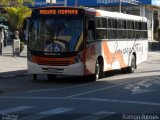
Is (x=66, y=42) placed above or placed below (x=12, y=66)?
above

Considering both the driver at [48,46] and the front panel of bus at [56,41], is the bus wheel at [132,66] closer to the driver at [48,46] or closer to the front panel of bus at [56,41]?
the front panel of bus at [56,41]

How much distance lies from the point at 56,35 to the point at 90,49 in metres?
1.41

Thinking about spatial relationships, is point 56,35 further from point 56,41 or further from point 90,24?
point 90,24

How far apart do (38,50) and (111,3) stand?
3937cm

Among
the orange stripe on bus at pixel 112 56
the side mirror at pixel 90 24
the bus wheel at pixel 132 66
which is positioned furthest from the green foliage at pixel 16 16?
the side mirror at pixel 90 24

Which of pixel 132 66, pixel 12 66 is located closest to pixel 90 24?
pixel 132 66

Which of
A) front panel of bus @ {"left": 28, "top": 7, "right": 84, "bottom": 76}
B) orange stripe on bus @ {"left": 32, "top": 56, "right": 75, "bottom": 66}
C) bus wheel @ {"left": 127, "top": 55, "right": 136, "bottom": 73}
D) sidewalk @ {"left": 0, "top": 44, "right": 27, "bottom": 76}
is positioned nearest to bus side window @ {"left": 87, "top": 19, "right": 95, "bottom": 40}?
front panel of bus @ {"left": 28, "top": 7, "right": 84, "bottom": 76}

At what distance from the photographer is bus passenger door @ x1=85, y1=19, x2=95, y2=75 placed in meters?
20.2

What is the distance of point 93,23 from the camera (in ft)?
67.5

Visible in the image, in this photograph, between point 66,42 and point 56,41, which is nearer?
point 66,42

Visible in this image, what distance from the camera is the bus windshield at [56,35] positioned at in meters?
20.0

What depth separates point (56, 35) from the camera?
20188mm

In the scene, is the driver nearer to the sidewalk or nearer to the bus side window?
the bus side window

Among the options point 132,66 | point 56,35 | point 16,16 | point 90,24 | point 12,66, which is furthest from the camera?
point 16,16
